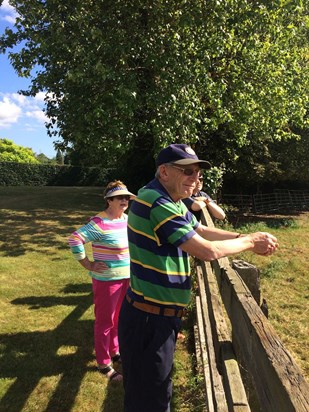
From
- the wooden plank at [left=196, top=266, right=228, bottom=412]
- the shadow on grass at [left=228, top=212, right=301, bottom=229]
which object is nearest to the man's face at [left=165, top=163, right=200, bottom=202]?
the wooden plank at [left=196, top=266, right=228, bottom=412]

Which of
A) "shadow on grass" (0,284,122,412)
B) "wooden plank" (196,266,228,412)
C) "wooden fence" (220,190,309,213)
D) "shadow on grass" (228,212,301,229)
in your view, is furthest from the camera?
"wooden fence" (220,190,309,213)

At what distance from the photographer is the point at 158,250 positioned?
7.85 ft

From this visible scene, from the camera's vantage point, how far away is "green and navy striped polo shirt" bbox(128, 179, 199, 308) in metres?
2.30

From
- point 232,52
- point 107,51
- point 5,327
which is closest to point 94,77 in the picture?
point 107,51

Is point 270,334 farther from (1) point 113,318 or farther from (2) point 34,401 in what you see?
(2) point 34,401

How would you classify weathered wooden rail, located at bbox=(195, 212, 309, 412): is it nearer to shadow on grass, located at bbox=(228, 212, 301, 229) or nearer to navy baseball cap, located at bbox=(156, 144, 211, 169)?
navy baseball cap, located at bbox=(156, 144, 211, 169)

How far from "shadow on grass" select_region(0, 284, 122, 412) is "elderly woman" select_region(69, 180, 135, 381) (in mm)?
484

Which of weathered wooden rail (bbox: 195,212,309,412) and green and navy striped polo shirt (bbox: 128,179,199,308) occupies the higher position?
green and navy striped polo shirt (bbox: 128,179,199,308)

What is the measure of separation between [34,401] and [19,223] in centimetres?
1206

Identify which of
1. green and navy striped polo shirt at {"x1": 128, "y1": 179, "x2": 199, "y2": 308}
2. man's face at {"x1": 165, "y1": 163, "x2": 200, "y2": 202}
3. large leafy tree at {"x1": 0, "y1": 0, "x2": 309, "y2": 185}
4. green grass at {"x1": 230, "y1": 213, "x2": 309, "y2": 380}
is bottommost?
green grass at {"x1": 230, "y1": 213, "x2": 309, "y2": 380}

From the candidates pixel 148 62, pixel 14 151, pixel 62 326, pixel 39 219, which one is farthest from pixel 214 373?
pixel 14 151

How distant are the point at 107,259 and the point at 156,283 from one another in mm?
1968

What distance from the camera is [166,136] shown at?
36.1 ft

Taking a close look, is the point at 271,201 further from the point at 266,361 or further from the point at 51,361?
the point at 266,361
